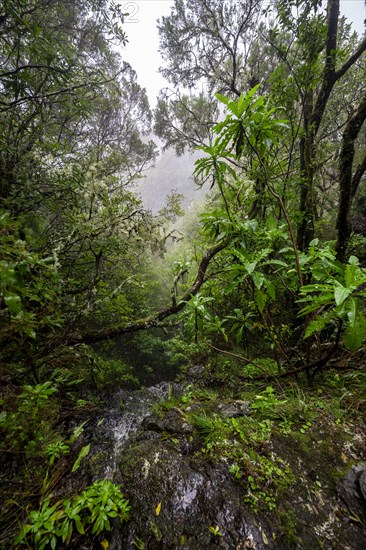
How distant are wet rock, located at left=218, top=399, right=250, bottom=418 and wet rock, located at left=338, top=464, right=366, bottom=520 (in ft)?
3.44

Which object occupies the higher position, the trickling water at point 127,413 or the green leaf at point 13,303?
the green leaf at point 13,303

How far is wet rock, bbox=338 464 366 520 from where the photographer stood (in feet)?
5.21

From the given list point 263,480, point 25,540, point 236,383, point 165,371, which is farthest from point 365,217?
point 25,540

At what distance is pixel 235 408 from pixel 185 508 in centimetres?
119

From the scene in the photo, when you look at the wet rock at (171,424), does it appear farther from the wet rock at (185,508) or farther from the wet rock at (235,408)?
the wet rock at (235,408)

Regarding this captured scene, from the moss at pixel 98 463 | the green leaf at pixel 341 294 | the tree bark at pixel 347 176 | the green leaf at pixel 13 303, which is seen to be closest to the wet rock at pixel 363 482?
the green leaf at pixel 341 294

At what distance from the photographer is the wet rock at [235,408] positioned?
2650mm

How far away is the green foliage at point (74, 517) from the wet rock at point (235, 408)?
1382mm

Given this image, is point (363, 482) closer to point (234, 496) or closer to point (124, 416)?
point (234, 496)

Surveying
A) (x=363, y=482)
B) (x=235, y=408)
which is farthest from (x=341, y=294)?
(x=235, y=408)

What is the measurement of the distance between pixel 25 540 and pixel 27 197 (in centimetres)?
392

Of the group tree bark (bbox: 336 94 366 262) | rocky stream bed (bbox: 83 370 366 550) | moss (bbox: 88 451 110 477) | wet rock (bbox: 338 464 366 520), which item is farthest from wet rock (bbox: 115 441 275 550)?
tree bark (bbox: 336 94 366 262)

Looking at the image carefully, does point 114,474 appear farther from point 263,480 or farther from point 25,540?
point 263,480

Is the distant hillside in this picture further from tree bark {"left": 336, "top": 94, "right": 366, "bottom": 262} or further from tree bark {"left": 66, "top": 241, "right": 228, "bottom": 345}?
tree bark {"left": 336, "top": 94, "right": 366, "bottom": 262}
